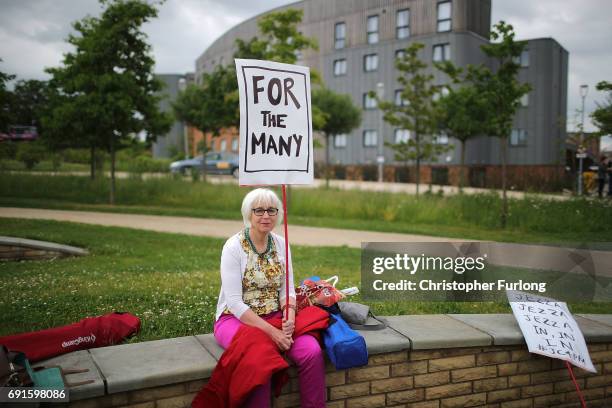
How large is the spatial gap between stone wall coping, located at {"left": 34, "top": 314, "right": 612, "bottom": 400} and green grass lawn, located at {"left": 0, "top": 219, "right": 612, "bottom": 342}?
2.19 ft

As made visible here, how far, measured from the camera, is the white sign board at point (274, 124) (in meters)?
3.44

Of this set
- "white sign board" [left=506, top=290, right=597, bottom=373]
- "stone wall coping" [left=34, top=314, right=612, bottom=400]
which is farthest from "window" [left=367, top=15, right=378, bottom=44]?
"white sign board" [left=506, top=290, right=597, bottom=373]

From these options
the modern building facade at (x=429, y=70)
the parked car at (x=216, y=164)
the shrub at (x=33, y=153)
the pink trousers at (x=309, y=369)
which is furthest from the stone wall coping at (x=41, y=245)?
the parked car at (x=216, y=164)

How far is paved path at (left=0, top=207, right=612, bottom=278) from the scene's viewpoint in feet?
13.8

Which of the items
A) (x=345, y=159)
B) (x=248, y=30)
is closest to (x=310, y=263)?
(x=345, y=159)

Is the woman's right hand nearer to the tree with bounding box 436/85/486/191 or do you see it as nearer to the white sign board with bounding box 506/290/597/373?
the white sign board with bounding box 506/290/597/373

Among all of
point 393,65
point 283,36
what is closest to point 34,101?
point 283,36

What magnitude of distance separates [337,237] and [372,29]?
97.6 feet

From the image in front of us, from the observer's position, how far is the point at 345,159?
1551 inches

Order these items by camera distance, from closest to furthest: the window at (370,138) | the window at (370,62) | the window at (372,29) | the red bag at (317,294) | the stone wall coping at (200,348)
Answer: the stone wall coping at (200,348) → the red bag at (317,294) → the window at (372,29) → the window at (370,62) → the window at (370,138)

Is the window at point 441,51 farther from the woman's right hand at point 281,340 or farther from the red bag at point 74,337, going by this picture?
the woman's right hand at point 281,340

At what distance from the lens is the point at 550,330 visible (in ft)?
12.0

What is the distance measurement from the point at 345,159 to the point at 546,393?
3601 centimetres

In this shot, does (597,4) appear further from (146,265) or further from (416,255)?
(146,265)
